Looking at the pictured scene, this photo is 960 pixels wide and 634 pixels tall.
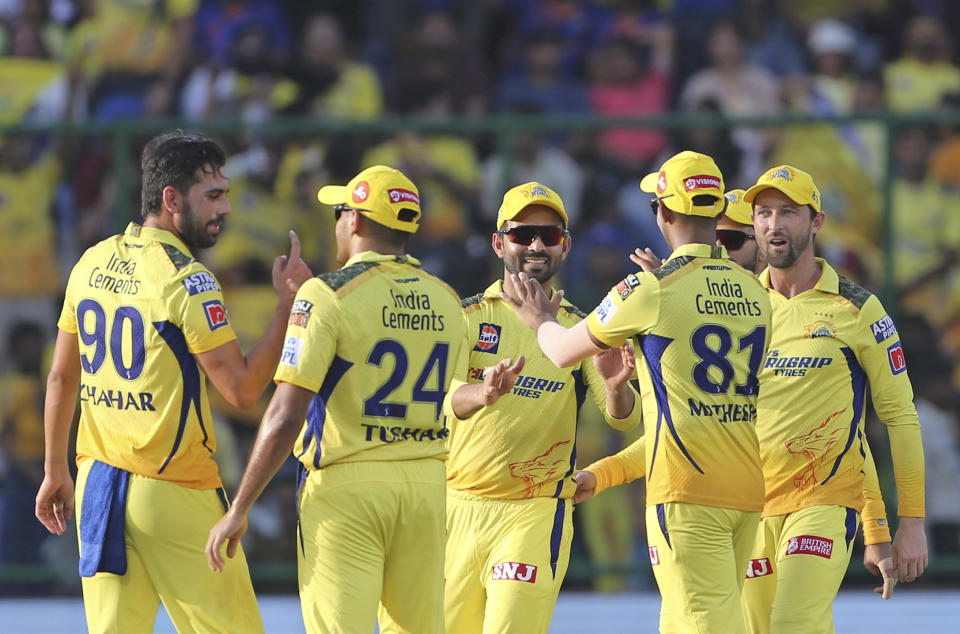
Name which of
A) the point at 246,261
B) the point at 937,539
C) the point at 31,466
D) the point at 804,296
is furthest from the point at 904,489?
the point at 31,466

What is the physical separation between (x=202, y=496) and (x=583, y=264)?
16.3 ft

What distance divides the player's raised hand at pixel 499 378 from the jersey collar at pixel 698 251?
81 centimetres

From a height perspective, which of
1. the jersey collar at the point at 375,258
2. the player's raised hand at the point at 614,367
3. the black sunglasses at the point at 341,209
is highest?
the black sunglasses at the point at 341,209

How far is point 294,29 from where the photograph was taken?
13.3m

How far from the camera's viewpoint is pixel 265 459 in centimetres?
Result: 527

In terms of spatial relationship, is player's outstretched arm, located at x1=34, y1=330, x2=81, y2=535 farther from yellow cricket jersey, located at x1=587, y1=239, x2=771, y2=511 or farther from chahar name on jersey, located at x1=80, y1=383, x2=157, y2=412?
yellow cricket jersey, located at x1=587, y1=239, x2=771, y2=511

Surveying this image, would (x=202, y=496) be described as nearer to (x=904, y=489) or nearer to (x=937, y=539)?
(x=904, y=489)

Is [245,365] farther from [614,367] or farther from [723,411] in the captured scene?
[723,411]

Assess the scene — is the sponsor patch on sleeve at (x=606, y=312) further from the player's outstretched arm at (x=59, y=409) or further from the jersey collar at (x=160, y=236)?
the player's outstretched arm at (x=59, y=409)

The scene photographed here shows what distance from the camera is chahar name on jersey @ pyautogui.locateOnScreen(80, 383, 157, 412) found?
557cm

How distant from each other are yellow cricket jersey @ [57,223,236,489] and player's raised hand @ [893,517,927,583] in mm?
3090

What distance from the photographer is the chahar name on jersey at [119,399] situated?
5.57 metres

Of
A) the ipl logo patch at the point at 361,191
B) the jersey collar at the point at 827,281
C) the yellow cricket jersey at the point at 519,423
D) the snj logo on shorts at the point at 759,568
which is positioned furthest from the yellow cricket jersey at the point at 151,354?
the jersey collar at the point at 827,281

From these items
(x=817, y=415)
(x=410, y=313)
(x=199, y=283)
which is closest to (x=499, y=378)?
(x=410, y=313)
